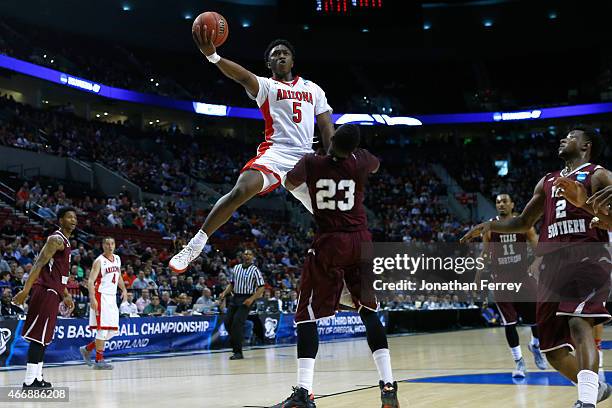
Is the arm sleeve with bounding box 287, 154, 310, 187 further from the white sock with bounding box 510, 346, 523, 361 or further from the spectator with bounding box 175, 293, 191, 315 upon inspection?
the spectator with bounding box 175, 293, 191, 315

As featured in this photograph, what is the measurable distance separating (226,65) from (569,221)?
3049 mm

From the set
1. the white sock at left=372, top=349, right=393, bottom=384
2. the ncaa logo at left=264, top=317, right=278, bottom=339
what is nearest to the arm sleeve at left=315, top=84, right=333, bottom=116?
the white sock at left=372, top=349, right=393, bottom=384

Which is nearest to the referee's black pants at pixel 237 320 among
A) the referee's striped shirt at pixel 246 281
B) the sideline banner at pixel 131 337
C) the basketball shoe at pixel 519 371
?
the referee's striped shirt at pixel 246 281

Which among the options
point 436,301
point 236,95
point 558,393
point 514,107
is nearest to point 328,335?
point 436,301

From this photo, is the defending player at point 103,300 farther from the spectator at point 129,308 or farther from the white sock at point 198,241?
the white sock at point 198,241

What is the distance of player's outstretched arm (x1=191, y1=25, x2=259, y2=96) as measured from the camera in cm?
626

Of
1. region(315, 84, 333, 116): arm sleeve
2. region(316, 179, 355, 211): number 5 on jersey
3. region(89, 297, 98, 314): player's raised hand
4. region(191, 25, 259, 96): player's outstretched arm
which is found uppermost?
region(191, 25, 259, 96): player's outstretched arm

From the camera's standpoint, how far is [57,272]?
8516 mm

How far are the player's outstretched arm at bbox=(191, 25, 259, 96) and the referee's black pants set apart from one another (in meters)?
7.14

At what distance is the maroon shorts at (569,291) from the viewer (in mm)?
5199

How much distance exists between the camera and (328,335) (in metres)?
19.3

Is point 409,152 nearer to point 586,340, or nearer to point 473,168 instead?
point 473,168

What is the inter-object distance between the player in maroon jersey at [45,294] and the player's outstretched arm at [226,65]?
3093 millimetres

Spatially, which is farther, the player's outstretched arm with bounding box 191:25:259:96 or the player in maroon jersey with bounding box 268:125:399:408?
the player's outstretched arm with bounding box 191:25:259:96
